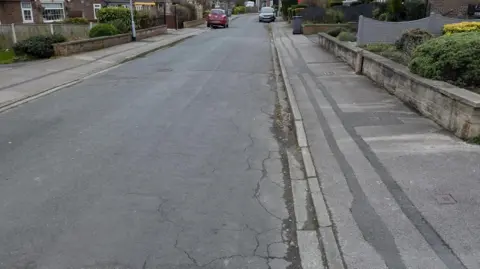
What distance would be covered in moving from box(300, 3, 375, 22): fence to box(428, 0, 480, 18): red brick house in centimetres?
737

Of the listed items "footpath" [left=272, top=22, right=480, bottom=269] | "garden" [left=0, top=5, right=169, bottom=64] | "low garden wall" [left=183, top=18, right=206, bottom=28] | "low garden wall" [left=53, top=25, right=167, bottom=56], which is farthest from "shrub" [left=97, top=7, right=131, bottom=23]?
"footpath" [left=272, top=22, right=480, bottom=269]

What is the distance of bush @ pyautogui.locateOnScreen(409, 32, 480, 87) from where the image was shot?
7.40 metres

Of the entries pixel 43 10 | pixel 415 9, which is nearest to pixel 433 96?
pixel 415 9

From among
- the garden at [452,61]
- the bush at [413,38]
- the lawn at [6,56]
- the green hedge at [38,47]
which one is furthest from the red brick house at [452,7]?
the lawn at [6,56]

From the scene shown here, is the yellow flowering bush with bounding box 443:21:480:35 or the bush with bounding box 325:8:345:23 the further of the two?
the bush with bounding box 325:8:345:23

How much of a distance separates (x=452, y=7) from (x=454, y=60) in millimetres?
13740

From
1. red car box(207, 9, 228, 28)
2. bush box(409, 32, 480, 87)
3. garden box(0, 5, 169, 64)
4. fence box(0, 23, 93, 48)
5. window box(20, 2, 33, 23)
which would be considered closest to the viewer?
bush box(409, 32, 480, 87)

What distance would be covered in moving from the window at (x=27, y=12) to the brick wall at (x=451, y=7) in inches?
1319

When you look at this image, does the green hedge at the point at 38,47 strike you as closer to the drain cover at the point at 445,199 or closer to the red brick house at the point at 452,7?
the red brick house at the point at 452,7

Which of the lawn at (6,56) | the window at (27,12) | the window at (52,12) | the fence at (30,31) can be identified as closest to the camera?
the lawn at (6,56)

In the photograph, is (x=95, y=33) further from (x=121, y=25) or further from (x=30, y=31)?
(x=30, y=31)

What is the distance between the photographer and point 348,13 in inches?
1140

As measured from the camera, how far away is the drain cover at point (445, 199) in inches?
179

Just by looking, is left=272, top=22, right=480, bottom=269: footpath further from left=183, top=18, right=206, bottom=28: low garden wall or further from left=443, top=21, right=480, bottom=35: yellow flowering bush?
left=183, top=18, right=206, bottom=28: low garden wall
